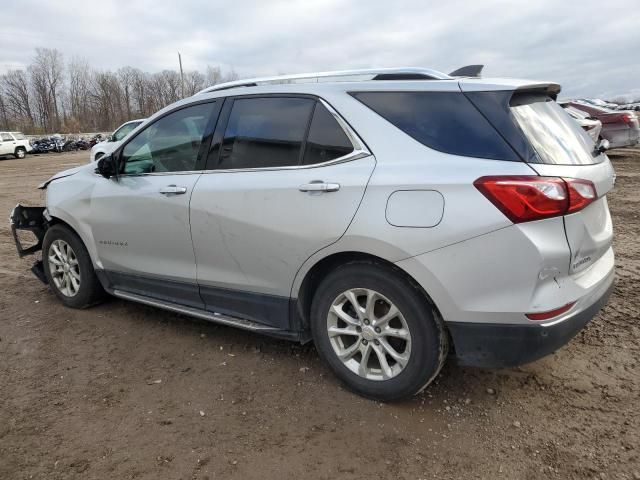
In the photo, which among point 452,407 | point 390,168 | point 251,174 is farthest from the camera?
point 251,174

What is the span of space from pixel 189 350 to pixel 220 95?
186 centimetres

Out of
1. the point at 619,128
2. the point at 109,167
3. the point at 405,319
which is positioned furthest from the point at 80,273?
the point at 619,128

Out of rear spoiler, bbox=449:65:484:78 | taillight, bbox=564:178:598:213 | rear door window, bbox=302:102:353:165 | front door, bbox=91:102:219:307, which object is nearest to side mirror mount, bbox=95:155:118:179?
front door, bbox=91:102:219:307

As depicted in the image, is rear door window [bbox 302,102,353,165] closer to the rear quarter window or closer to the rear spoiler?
the rear quarter window

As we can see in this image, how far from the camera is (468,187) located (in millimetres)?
2434

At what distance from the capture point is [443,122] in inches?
104

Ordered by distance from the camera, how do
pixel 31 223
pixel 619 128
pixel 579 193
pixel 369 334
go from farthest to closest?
pixel 619 128 → pixel 31 223 → pixel 369 334 → pixel 579 193

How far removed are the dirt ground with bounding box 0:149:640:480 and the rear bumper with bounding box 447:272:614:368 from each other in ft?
1.40

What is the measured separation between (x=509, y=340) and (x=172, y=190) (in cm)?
241

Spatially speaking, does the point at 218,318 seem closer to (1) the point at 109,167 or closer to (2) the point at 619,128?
(1) the point at 109,167

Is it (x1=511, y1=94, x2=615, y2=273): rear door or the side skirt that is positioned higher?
(x1=511, y1=94, x2=615, y2=273): rear door

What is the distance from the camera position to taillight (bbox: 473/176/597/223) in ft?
7.66

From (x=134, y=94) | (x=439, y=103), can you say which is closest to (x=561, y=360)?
(x=439, y=103)

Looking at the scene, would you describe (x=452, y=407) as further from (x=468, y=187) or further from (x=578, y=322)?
(x=468, y=187)
